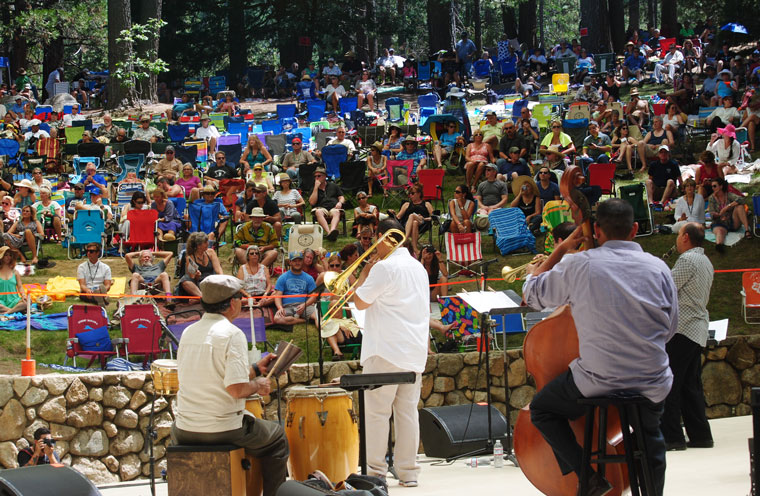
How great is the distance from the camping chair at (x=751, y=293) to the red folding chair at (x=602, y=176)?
364 cm

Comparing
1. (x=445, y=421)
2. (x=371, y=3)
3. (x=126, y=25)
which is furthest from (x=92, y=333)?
(x=371, y=3)

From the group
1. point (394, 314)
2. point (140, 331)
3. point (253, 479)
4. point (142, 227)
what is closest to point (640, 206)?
point (142, 227)

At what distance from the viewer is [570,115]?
18.9 meters

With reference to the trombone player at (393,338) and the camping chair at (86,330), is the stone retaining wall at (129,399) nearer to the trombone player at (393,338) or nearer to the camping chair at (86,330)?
the camping chair at (86,330)

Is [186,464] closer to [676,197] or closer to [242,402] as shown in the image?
[242,402]

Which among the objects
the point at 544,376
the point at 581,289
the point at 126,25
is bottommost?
the point at 544,376

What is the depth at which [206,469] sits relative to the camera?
4832 mm

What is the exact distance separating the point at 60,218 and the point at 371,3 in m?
17.0

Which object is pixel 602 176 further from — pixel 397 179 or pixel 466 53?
pixel 466 53

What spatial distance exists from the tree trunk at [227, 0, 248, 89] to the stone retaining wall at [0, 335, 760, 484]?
2045 cm

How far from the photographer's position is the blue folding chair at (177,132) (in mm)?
19500

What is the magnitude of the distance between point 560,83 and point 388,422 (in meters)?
18.5

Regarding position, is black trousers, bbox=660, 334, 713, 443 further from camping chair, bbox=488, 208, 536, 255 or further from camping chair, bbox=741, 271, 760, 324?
camping chair, bbox=488, 208, 536, 255

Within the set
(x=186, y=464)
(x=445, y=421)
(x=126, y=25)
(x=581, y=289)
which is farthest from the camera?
(x=126, y=25)
